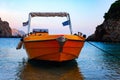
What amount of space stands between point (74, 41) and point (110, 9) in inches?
4454

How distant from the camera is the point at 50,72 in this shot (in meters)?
20.9

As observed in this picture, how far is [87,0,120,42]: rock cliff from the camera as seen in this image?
121 m

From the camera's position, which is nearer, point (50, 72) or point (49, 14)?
point (50, 72)

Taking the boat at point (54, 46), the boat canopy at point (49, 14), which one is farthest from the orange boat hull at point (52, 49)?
the boat canopy at point (49, 14)

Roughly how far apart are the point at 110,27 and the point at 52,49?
10283 centimetres

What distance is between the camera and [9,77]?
61.0 feet

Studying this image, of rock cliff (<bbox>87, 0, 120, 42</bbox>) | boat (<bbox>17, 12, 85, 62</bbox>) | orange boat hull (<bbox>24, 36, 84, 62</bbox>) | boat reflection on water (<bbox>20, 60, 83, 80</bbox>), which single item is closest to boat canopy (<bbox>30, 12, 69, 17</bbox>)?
boat (<bbox>17, 12, 85, 62</bbox>)

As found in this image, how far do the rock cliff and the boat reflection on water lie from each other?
97081 mm

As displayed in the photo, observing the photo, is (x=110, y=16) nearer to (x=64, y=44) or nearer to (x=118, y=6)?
(x=118, y=6)

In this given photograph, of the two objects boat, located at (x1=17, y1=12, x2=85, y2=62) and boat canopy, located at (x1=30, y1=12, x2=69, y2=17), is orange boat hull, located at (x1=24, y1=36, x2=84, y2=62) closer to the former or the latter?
boat, located at (x1=17, y1=12, x2=85, y2=62)

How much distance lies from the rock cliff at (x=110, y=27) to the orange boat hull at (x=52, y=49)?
97327mm

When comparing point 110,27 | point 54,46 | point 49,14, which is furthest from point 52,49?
point 110,27

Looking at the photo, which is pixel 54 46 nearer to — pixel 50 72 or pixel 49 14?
pixel 50 72

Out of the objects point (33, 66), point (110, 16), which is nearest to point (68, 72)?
point (33, 66)
